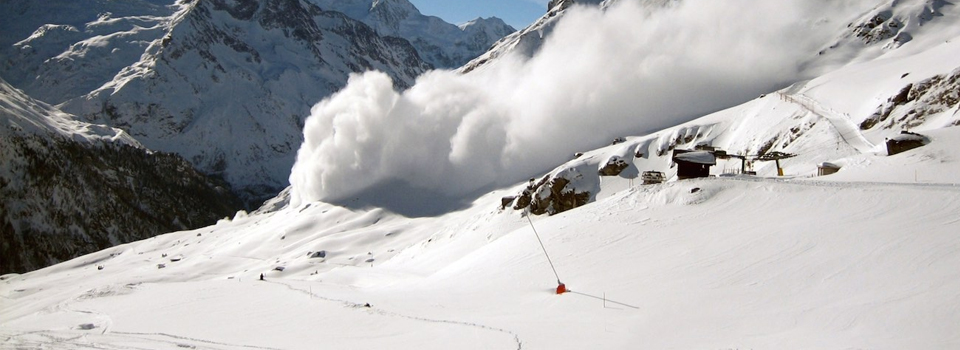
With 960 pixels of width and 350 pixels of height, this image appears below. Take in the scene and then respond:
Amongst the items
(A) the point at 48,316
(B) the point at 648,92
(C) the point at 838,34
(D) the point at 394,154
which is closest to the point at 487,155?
(D) the point at 394,154

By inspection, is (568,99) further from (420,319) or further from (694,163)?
(420,319)

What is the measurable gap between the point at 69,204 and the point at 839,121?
181272mm

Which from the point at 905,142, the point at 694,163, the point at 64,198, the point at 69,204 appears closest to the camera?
the point at 905,142

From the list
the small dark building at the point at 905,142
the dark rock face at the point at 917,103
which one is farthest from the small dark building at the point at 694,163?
the dark rock face at the point at 917,103

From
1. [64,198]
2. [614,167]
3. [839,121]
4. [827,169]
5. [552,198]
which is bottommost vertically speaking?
[827,169]

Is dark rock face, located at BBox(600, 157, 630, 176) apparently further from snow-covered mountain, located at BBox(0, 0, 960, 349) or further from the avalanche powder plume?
the avalanche powder plume

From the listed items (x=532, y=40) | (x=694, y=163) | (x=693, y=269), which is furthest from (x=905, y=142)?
(x=532, y=40)

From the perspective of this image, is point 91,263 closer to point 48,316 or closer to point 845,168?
point 48,316

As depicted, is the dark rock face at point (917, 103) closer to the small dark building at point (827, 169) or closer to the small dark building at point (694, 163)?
the small dark building at point (827, 169)

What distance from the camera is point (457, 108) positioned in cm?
13800

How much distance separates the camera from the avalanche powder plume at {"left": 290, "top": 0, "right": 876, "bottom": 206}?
96375 mm

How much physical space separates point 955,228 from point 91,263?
12869 cm

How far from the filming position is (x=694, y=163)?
44.3 metres

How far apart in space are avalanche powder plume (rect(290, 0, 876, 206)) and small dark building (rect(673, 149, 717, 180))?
47.3 meters
